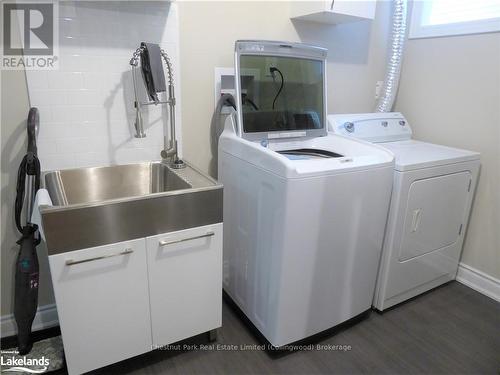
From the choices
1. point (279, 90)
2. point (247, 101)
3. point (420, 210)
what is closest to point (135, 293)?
point (247, 101)

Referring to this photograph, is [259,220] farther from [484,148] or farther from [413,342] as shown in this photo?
[484,148]

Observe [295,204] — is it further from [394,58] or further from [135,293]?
[394,58]

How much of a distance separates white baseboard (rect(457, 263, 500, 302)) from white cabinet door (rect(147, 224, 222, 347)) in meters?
1.80

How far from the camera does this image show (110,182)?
179 cm

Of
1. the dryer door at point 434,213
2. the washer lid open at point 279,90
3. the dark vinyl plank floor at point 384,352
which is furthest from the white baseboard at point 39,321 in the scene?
the dryer door at point 434,213

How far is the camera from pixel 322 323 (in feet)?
5.69

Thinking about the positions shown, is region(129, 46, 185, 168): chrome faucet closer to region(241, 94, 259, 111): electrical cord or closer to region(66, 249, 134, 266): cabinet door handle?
region(241, 94, 259, 111): electrical cord

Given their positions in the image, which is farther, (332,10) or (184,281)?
(332,10)

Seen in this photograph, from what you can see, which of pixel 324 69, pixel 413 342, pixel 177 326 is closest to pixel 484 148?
pixel 324 69

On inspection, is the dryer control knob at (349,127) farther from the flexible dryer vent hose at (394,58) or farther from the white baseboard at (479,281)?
the white baseboard at (479,281)

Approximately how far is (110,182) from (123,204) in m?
0.56

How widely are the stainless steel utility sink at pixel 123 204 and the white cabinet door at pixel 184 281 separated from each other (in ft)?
0.21

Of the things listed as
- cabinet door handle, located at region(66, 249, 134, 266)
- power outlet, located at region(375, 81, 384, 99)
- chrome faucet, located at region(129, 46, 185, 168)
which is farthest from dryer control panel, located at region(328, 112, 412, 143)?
cabinet door handle, located at region(66, 249, 134, 266)

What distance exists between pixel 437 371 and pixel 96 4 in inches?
94.9
